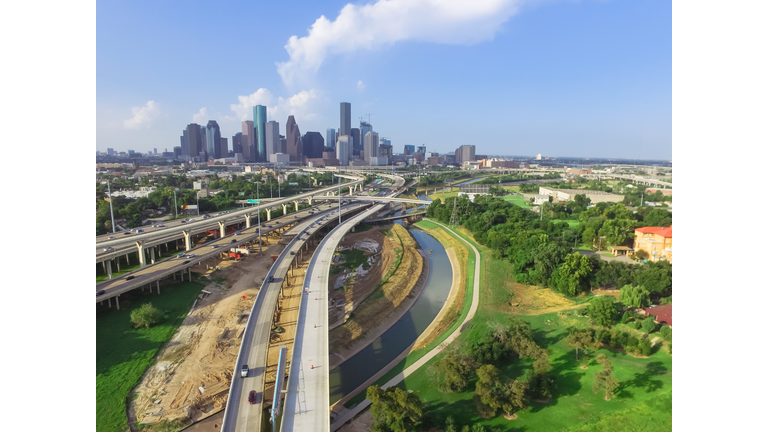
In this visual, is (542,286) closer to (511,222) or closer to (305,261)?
(511,222)

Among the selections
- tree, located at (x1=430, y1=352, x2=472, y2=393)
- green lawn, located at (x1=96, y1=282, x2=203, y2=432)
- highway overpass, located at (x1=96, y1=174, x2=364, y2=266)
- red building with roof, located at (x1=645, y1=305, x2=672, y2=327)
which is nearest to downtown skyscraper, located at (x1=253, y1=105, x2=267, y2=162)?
highway overpass, located at (x1=96, y1=174, x2=364, y2=266)

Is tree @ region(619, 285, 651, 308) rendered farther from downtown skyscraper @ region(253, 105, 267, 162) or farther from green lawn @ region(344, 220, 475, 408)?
downtown skyscraper @ region(253, 105, 267, 162)

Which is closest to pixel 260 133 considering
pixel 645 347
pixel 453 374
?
pixel 453 374

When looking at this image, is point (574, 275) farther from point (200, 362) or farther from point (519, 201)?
point (519, 201)

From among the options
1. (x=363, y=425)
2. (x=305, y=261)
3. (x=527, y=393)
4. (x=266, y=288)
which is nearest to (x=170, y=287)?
(x=266, y=288)

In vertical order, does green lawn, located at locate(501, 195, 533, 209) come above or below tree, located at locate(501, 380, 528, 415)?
above

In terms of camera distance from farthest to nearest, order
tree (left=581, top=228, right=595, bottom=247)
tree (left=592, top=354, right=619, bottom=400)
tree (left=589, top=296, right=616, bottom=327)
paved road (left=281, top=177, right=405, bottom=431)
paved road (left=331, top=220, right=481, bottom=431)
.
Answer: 1. tree (left=581, top=228, right=595, bottom=247)
2. tree (left=589, top=296, right=616, bottom=327)
3. paved road (left=331, top=220, right=481, bottom=431)
4. tree (left=592, top=354, right=619, bottom=400)
5. paved road (left=281, top=177, right=405, bottom=431)

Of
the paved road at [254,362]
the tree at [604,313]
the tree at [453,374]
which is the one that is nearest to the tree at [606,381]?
the tree at [604,313]
